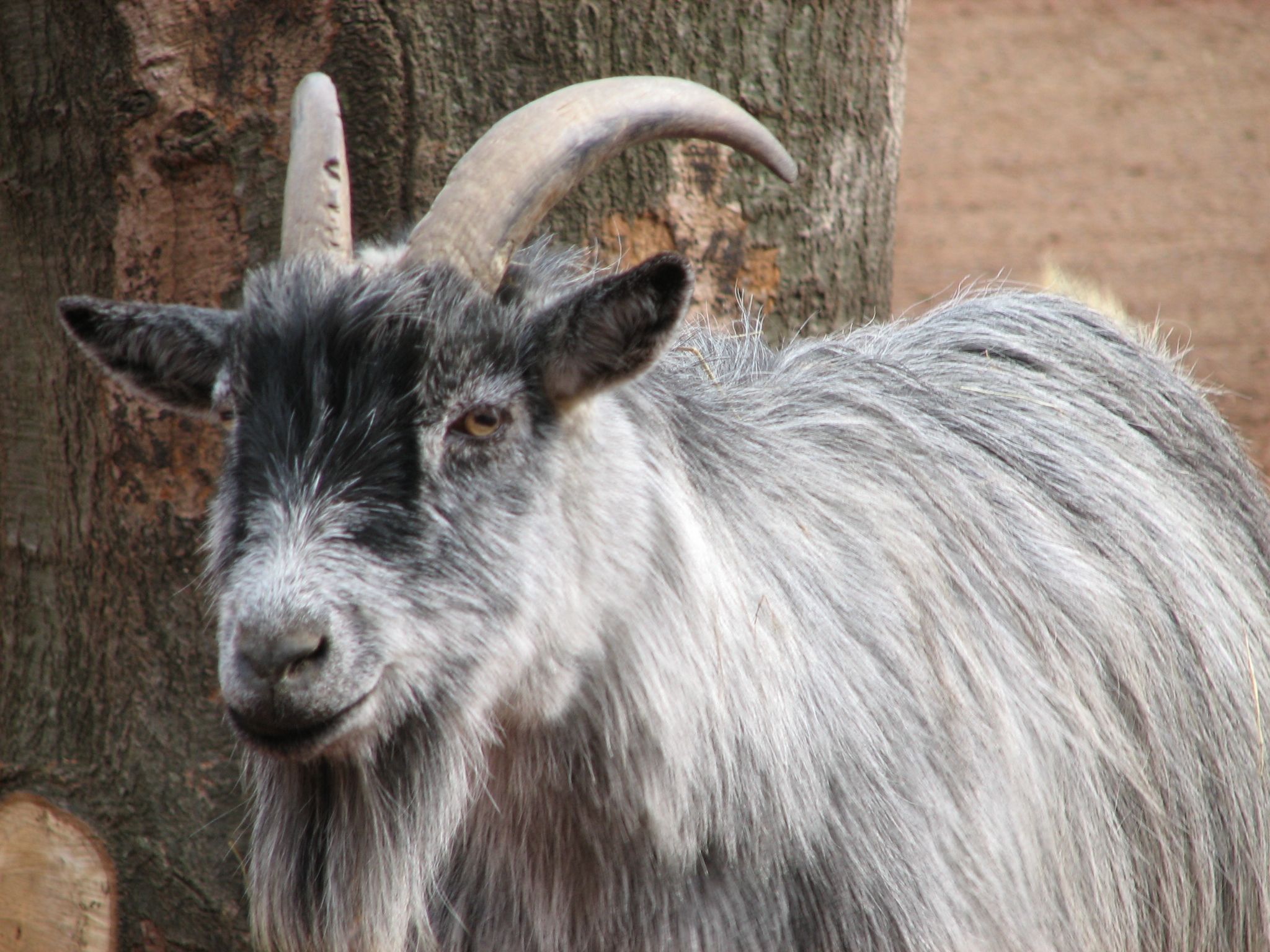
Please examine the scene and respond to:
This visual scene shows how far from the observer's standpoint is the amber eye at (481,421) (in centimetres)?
→ 238

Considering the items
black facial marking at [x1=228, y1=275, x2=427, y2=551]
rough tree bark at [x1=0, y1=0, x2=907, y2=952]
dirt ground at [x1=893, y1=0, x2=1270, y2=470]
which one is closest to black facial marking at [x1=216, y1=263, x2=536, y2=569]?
black facial marking at [x1=228, y1=275, x2=427, y2=551]

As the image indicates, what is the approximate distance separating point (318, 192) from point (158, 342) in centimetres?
43

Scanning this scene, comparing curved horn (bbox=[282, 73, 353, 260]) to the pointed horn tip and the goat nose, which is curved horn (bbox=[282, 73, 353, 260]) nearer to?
the goat nose

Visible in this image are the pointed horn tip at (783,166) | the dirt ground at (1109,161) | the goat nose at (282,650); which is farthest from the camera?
the dirt ground at (1109,161)

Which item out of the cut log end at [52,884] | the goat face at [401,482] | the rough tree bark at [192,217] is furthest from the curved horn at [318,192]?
the cut log end at [52,884]

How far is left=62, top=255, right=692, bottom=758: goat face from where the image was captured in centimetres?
223

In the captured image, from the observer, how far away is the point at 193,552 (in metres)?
3.61

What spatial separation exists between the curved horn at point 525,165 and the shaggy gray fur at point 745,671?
9 centimetres

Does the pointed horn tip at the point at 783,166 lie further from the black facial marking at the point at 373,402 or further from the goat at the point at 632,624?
the black facial marking at the point at 373,402

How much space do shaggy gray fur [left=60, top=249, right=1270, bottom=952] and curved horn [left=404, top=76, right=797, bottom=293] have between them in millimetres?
87

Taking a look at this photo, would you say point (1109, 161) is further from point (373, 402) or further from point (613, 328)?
point (373, 402)

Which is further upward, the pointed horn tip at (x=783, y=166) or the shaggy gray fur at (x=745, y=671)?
the pointed horn tip at (x=783, y=166)

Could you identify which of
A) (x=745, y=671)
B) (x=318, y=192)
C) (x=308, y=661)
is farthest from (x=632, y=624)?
(x=318, y=192)

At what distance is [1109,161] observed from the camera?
1584cm
